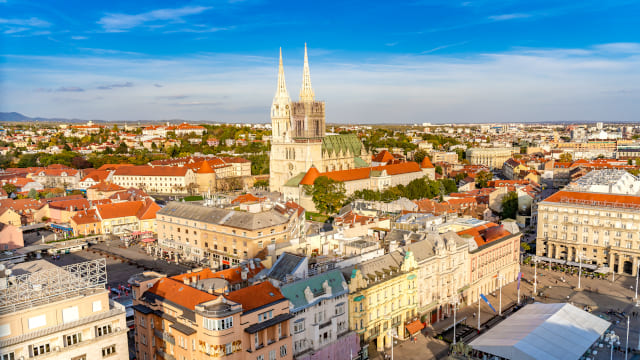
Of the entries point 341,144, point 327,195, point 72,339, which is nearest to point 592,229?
point 327,195

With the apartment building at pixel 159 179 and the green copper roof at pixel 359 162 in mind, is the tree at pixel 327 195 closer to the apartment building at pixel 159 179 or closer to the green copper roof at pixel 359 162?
the green copper roof at pixel 359 162

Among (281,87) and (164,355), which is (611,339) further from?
(281,87)

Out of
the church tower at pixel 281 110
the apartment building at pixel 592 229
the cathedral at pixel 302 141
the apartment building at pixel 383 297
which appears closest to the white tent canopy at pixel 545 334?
the apartment building at pixel 383 297

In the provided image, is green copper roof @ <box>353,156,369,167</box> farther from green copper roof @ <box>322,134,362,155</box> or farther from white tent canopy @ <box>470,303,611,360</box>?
white tent canopy @ <box>470,303,611,360</box>

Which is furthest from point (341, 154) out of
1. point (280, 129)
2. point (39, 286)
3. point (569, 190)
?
point (39, 286)

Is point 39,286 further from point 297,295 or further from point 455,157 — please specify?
point 455,157

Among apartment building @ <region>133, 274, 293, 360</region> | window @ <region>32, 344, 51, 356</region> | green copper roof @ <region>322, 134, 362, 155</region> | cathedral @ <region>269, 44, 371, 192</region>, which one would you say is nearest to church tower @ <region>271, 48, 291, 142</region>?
cathedral @ <region>269, 44, 371, 192</region>
